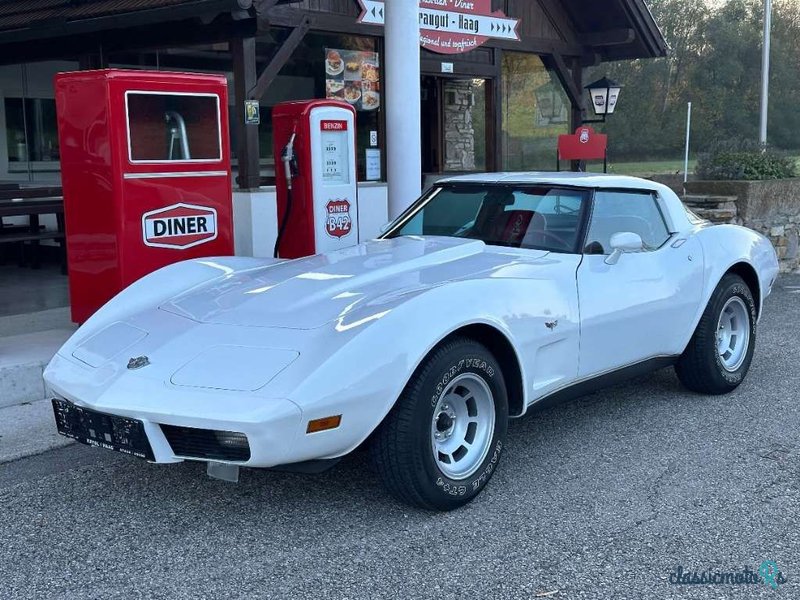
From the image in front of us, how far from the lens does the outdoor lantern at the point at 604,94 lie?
41.4ft

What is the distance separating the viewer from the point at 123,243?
20.2 ft

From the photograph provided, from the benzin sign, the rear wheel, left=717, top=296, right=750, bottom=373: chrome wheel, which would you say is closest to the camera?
the rear wheel

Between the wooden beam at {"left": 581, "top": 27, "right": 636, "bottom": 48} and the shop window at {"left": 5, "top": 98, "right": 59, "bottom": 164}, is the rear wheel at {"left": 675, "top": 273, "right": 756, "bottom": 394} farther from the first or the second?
the shop window at {"left": 5, "top": 98, "right": 59, "bottom": 164}

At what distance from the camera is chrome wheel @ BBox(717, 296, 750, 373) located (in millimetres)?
5711

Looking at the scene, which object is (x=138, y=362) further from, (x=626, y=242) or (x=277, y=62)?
(x=277, y=62)

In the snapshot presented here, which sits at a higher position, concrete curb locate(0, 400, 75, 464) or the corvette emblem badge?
the corvette emblem badge

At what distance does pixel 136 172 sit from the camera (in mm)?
6188

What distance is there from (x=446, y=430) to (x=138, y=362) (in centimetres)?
133

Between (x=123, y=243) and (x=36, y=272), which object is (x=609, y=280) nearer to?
(x=123, y=243)

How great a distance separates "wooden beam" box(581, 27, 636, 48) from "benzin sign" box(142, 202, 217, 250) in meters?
8.83

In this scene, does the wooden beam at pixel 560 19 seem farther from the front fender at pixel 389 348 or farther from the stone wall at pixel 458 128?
the front fender at pixel 389 348

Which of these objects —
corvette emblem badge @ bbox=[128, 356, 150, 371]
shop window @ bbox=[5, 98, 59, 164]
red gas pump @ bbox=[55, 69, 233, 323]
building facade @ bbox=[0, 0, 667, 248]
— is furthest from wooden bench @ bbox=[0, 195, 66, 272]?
corvette emblem badge @ bbox=[128, 356, 150, 371]

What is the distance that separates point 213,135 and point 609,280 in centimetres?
335

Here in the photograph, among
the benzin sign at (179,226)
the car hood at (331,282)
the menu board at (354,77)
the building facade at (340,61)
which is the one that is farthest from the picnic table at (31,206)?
the car hood at (331,282)
